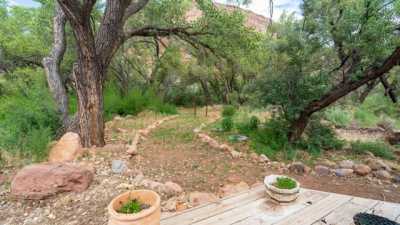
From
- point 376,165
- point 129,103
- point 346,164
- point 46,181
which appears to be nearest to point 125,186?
point 46,181

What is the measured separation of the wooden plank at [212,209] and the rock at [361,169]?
242cm

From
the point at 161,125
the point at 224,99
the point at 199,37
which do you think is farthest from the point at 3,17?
the point at 224,99

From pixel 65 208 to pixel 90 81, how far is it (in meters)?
1.87

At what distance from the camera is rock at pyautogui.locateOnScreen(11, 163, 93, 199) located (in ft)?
7.16

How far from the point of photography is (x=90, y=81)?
10.9 ft

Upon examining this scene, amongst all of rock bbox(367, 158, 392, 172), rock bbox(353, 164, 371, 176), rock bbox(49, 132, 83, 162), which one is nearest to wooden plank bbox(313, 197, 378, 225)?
rock bbox(353, 164, 371, 176)

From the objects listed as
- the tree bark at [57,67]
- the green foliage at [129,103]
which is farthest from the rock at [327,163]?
the green foliage at [129,103]

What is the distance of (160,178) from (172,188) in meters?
0.40

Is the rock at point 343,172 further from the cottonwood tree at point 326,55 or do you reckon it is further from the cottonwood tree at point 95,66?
the cottonwood tree at point 95,66

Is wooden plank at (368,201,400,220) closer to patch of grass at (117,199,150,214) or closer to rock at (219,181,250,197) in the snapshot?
rock at (219,181,250,197)

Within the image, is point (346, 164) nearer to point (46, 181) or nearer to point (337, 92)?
point (337, 92)

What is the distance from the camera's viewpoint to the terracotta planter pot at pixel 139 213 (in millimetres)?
1140

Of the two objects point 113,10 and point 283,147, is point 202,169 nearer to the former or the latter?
point 283,147

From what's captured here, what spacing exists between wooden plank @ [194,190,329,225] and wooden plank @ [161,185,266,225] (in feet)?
0.15
